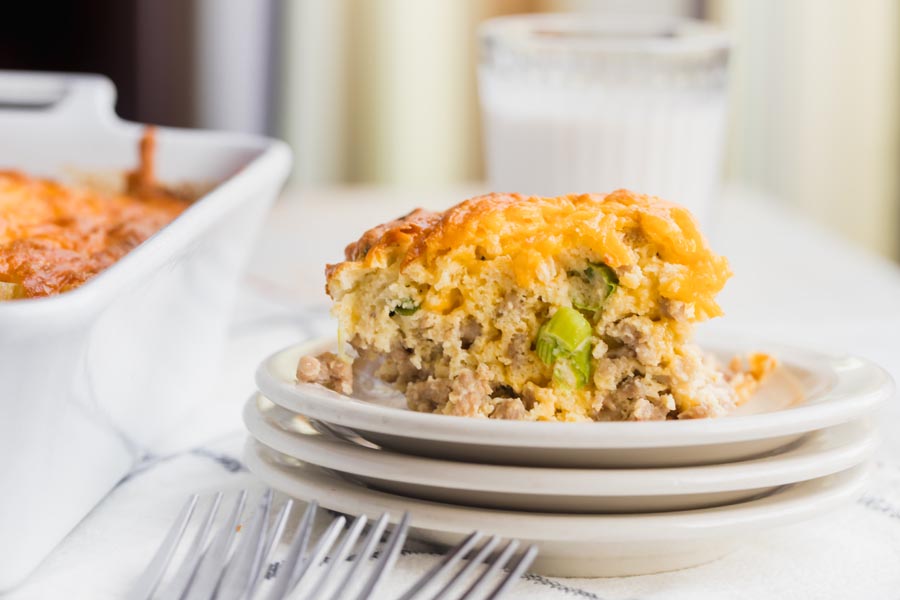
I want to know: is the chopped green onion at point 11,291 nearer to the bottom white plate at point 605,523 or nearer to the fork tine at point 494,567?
the bottom white plate at point 605,523

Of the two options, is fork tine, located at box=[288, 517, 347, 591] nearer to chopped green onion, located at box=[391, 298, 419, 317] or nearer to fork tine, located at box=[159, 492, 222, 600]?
fork tine, located at box=[159, 492, 222, 600]

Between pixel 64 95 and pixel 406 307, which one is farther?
pixel 64 95

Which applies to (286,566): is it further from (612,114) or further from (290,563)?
(612,114)

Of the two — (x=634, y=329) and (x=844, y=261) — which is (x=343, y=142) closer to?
(x=844, y=261)

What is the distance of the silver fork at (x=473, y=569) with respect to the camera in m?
0.86

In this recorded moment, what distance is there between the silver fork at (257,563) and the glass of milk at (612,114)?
60.8 inches

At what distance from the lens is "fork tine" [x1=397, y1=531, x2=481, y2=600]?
867mm

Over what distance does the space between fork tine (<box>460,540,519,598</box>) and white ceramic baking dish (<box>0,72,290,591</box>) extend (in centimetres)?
38

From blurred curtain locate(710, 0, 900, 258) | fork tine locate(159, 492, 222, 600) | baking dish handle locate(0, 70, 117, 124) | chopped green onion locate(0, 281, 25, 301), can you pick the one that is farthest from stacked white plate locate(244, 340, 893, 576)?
blurred curtain locate(710, 0, 900, 258)

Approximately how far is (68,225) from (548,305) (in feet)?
2.58

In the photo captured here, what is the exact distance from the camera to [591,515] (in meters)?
0.98

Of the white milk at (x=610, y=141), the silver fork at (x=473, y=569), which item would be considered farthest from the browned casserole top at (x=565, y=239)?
the white milk at (x=610, y=141)

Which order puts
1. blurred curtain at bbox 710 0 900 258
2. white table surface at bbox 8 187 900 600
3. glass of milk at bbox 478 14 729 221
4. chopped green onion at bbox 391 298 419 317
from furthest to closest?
1. blurred curtain at bbox 710 0 900 258
2. glass of milk at bbox 478 14 729 221
3. chopped green onion at bbox 391 298 419 317
4. white table surface at bbox 8 187 900 600

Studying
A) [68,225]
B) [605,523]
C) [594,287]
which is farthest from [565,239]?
[68,225]
